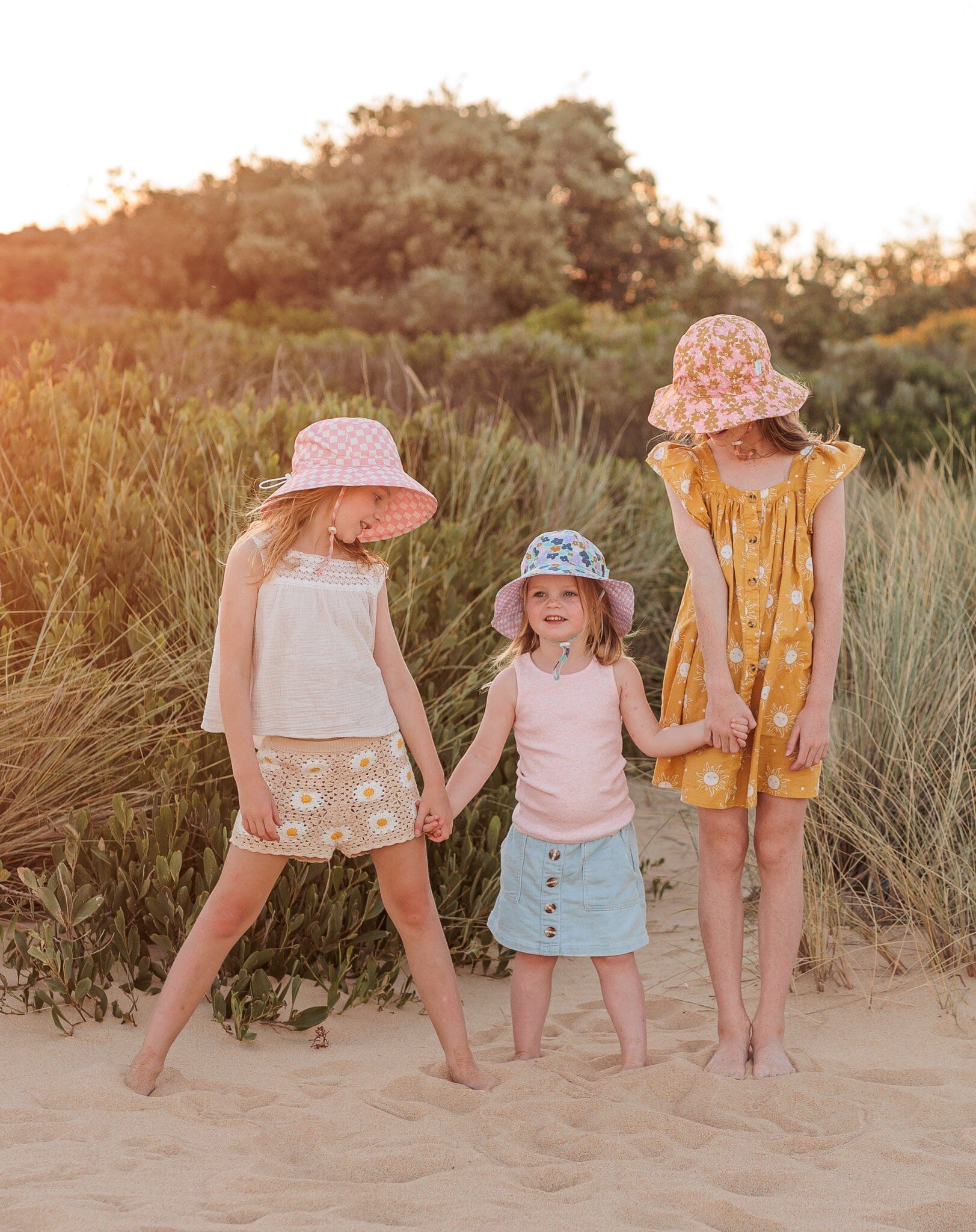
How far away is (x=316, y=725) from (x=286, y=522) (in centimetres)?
49

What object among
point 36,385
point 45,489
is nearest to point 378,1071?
point 45,489

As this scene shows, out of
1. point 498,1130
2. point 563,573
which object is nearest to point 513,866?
point 498,1130

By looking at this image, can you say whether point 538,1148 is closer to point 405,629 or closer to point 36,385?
point 405,629

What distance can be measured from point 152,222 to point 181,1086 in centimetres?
2388

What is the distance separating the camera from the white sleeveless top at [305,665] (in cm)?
276

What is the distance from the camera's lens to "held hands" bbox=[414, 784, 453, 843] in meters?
2.90

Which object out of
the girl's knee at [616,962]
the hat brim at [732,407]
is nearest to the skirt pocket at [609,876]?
the girl's knee at [616,962]

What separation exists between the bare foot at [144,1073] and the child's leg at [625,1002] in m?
1.11

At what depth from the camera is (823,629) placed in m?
3.02

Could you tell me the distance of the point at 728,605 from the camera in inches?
121

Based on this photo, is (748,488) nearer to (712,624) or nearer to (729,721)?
(712,624)

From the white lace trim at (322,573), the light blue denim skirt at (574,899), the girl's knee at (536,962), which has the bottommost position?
Answer: the girl's knee at (536,962)

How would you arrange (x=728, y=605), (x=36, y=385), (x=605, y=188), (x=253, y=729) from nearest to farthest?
(x=253, y=729) < (x=728, y=605) < (x=36, y=385) < (x=605, y=188)

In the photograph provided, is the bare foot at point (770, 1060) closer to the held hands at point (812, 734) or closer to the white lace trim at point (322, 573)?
the held hands at point (812, 734)
